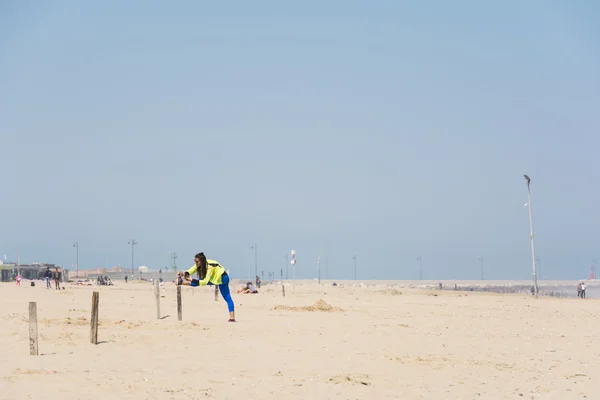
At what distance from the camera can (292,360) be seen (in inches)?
569

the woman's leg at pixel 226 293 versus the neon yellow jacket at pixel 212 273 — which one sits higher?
the neon yellow jacket at pixel 212 273

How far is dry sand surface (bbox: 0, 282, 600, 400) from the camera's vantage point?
37.7ft

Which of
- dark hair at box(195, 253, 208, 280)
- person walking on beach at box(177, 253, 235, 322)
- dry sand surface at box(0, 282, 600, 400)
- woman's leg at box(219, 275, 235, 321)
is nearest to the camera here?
dry sand surface at box(0, 282, 600, 400)

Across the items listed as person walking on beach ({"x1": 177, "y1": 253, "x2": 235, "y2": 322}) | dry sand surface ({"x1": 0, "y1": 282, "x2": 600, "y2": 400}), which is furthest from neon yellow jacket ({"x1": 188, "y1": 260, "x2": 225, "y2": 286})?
dry sand surface ({"x1": 0, "y1": 282, "x2": 600, "y2": 400})

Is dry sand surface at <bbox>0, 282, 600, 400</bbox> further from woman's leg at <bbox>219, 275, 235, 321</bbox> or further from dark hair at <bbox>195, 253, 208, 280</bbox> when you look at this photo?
dark hair at <bbox>195, 253, 208, 280</bbox>

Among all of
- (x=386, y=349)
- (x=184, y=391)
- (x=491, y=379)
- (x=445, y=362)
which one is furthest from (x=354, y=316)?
(x=184, y=391)

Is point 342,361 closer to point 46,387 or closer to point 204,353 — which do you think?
point 204,353

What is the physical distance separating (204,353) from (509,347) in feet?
23.3

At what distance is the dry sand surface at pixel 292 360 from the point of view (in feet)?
37.7

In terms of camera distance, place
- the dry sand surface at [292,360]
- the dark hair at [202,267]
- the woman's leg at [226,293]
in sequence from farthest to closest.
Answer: the woman's leg at [226,293]
the dark hair at [202,267]
the dry sand surface at [292,360]

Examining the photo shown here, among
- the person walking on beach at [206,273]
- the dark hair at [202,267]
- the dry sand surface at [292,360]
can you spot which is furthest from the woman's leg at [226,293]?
the dark hair at [202,267]

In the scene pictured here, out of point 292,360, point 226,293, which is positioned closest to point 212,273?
point 226,293

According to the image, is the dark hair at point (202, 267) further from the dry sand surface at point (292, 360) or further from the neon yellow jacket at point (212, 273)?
the dry sand surface at point (292, 360)

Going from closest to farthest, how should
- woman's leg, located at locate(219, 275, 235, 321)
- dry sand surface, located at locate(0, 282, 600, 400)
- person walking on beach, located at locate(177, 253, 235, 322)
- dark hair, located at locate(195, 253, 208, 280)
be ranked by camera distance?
dry sand surface, located at locate(0, 282, 600, 400), person walking on beach, located at locate(177, 253, 235, 322), dark hair, located at locate(195, 253, 208, 280), woman's leg, located at locate(219, 275, 235, 321)
